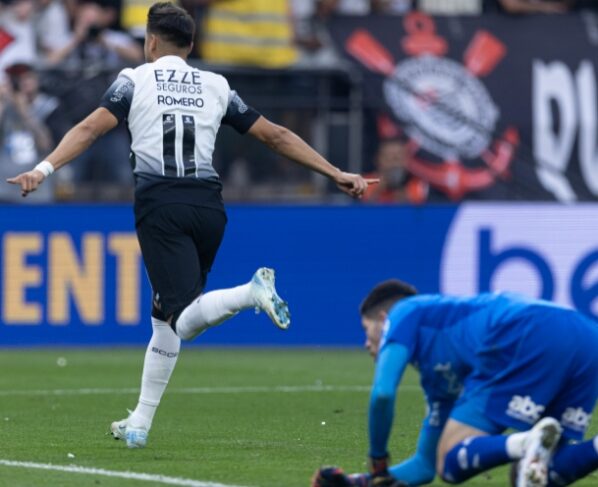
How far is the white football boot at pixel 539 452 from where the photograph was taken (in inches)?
236

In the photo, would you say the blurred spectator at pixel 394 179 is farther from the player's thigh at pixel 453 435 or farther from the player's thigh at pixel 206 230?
the player's thigh at pixel 453 435

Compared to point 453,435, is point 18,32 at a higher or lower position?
higher

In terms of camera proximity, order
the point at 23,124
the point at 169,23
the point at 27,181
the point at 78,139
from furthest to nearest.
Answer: the point at 23,124, the point at 169,23, the point at 78,139, the point at 27,181

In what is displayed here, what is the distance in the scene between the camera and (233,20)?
1861 cm

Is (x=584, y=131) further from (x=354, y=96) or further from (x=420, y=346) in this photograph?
(x=420, y=346)

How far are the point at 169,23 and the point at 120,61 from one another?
10354 mm

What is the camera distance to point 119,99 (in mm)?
8117

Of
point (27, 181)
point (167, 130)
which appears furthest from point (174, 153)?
point (27, 181)

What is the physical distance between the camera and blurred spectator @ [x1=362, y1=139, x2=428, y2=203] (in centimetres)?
1805

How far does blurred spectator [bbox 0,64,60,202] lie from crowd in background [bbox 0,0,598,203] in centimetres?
2

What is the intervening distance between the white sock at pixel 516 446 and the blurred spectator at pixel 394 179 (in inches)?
460

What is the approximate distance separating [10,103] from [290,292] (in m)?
3.89

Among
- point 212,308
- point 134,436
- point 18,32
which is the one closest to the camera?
point 212,308

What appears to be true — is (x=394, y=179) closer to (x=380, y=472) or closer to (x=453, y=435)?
(x=453, y=435)
